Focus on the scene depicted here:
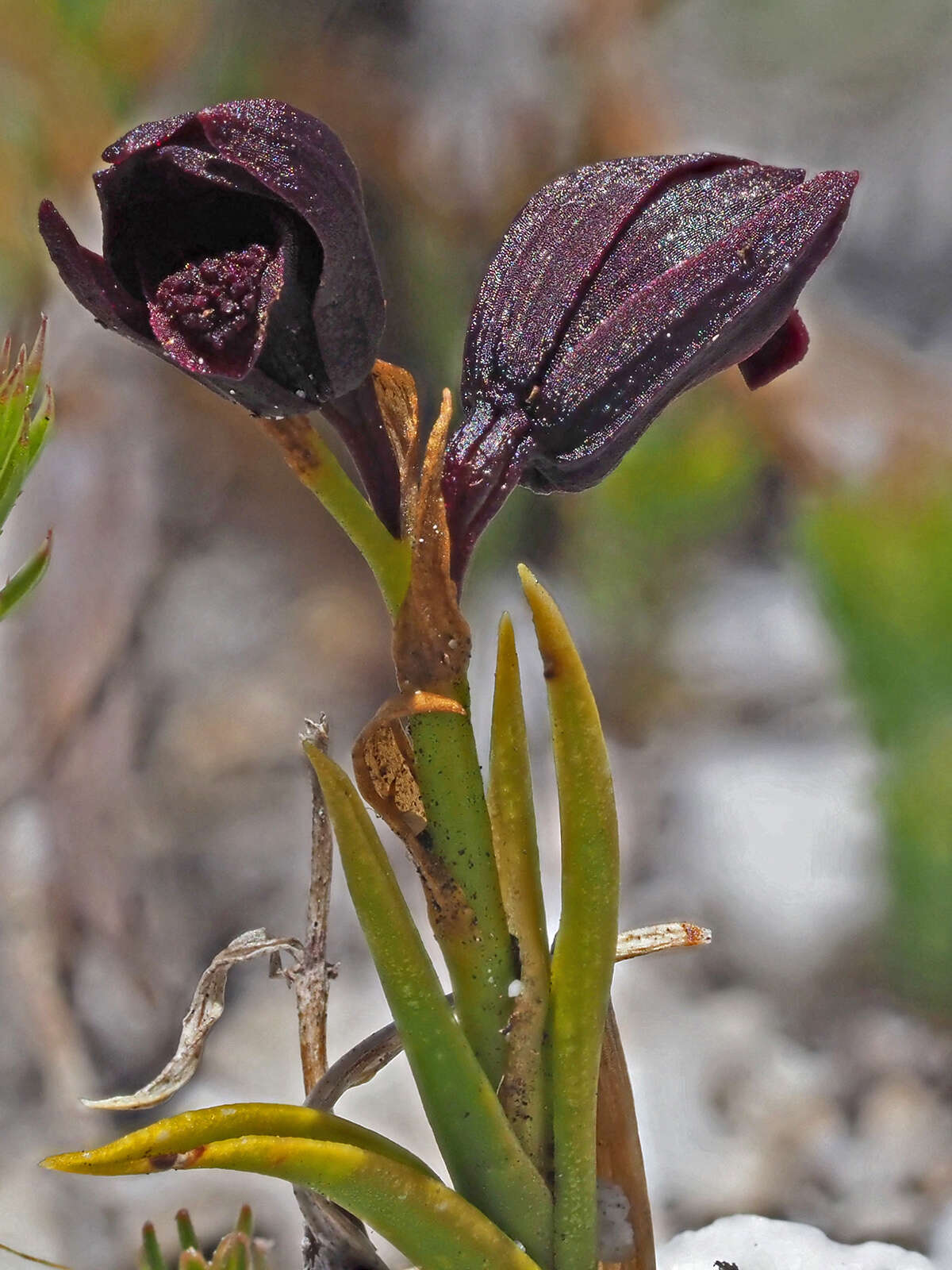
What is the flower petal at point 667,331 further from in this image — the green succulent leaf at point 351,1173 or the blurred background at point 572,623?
the blurred background at point 572,623

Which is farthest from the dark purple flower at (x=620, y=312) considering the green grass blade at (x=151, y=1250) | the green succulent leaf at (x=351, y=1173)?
the green grass blade at (x=151, y=1250)

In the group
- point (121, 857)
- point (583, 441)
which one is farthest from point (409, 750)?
point (121, 857)

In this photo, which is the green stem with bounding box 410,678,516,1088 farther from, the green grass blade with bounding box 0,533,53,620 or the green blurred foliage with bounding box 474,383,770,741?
the green blurred foliage with bounding box 474,383,770,741

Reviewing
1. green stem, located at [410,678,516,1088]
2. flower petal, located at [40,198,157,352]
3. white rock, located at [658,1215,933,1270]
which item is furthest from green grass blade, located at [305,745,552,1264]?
white rock, located at [658,1215,933,1270]

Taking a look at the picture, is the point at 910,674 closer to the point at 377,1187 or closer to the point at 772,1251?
the point at 772,1251

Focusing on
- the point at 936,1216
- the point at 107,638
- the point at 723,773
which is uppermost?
the point at 107,638

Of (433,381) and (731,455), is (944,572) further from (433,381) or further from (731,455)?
(433,381)

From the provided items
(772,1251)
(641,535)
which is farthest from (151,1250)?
(641,535)
